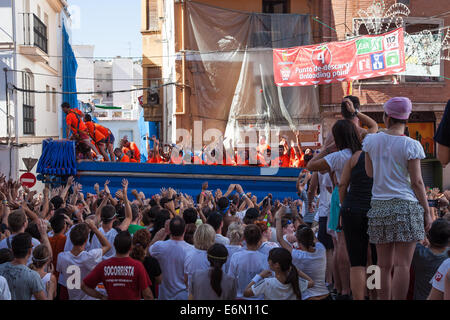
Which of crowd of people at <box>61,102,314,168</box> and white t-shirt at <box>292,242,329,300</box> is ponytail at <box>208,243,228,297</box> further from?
crowd of people at <box>61,102,314,168</box>

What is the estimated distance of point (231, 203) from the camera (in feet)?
27.0

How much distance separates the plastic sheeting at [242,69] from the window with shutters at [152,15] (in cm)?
1215

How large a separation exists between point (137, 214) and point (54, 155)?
6.18 m

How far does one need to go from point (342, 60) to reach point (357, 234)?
39.9 ft

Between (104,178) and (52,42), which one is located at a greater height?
(52,42)

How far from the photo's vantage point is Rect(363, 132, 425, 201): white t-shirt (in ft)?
13.0

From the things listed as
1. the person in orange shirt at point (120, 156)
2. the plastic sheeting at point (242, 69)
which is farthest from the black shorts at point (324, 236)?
the plastic sheeting at point (242, 69)

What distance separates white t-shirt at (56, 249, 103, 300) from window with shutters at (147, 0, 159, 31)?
25.8 metres

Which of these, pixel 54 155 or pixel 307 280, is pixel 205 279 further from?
pixel 54 155

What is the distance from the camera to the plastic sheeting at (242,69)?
17719 mm

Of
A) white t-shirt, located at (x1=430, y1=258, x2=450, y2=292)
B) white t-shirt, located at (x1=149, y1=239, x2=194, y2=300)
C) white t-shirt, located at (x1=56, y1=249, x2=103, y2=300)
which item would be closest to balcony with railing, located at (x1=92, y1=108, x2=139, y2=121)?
white t-shirt, located at (x1=56, y1=249, x2=103, y2=300)

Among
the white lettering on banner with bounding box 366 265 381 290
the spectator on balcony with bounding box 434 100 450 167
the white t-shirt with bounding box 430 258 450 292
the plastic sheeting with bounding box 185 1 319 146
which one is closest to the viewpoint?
the spectator on balcony with bounding box 434 100 450 167

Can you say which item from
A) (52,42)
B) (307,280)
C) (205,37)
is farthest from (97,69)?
(307,280)
